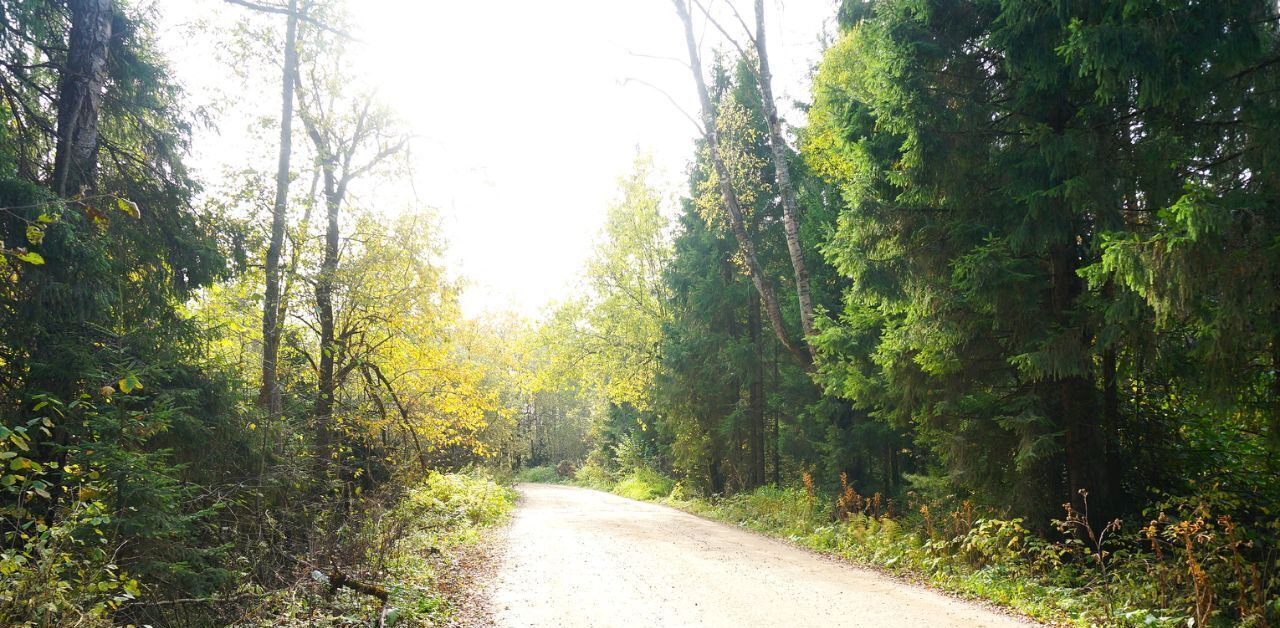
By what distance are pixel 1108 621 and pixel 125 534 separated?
330 inches

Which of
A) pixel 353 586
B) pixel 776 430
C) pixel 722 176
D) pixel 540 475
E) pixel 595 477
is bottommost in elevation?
pixel 540 475

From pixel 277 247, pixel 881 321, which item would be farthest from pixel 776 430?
pixel 277 247

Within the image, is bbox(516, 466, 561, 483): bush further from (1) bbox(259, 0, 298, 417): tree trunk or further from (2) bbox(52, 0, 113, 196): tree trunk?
(2) bbox(52, 0, 113, 196): tree trunk

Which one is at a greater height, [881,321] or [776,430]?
[881,321]

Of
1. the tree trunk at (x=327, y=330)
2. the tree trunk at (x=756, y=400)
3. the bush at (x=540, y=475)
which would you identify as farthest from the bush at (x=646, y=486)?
the bush at (x=540, y=475)

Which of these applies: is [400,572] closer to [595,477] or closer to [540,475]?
[595,477]

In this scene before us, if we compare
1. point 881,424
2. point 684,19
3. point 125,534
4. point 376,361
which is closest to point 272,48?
point 376,361

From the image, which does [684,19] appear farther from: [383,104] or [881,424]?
[881,424]

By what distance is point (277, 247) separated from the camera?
11.1m

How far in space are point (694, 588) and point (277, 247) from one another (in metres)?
8.69

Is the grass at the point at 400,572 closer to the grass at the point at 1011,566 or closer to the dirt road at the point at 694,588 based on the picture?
the dirt road at the point at 694,588

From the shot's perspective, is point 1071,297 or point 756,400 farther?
point 756,400

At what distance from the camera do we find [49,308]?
5398mm

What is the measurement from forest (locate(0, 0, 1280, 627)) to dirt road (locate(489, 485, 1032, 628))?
828 mm
